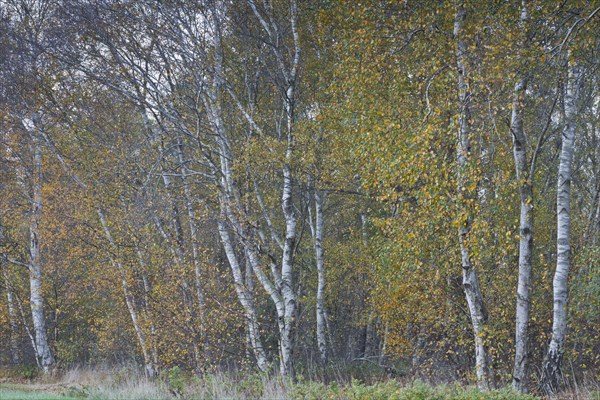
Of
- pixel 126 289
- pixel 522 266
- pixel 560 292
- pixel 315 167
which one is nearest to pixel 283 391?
pixel 522 266

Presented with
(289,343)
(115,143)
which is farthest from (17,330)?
(289,343)

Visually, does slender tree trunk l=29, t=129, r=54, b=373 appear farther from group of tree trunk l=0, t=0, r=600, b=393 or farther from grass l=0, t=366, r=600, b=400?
grass l=0, t=366, r=600, b=400

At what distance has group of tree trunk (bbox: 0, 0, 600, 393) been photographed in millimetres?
9109

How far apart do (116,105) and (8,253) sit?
722 cm

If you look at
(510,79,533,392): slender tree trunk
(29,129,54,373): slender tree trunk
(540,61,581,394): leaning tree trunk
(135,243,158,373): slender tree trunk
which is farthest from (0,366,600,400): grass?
(29,129,54,373): slender tree trunk

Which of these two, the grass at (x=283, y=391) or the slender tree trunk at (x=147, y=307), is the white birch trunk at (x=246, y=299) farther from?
the slender tree trunk at (x=147, y=307)

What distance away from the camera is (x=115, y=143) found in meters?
16.4

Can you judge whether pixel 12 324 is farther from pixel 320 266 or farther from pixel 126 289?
pixel 320 266

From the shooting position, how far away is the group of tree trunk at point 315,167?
911 centimetres

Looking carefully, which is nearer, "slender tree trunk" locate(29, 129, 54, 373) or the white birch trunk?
the white birch trunk

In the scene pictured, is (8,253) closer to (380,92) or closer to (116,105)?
(116,105)

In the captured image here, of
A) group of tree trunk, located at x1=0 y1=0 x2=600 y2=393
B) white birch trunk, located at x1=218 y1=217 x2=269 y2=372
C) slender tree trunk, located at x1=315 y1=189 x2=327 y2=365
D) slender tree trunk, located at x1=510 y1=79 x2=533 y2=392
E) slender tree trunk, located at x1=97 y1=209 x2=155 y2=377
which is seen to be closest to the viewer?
group of tree trunk, located at x1=0 y1=0 x2=600 y2=393

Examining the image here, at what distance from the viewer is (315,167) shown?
13.6 meters

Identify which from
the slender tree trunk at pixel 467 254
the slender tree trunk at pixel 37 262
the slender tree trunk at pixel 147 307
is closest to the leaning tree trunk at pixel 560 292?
the slender tree trunk at pixel 467 254
